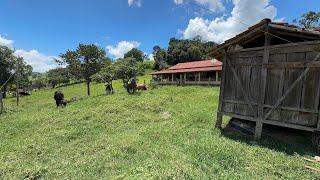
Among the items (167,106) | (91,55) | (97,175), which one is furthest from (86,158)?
(91,55)

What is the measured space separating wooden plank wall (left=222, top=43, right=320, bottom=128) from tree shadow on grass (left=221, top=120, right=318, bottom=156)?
0.96 meters

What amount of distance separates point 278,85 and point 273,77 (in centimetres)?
40

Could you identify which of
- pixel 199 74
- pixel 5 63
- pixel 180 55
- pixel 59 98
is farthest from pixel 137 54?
pixel 59 98

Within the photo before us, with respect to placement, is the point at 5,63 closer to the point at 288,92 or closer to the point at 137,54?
the point at 288,92

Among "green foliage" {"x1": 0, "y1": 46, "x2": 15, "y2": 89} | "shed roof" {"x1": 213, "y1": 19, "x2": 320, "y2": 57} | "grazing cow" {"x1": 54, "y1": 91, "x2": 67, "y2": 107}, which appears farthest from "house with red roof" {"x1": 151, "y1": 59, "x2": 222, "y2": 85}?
"green foliage" {"x1": 0, "y1": 46, "x2": 15, "y2": 89}

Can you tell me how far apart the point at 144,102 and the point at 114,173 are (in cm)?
1256

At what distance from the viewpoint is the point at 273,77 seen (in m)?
10.9

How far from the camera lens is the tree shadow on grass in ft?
32.6

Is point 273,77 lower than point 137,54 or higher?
lower

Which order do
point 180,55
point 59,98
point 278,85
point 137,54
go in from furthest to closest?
point 137,54, point 180,55, point 59,98, point 278,85

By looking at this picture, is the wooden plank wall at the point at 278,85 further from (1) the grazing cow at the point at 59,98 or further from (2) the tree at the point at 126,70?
(2) the tree at the point at 126,70

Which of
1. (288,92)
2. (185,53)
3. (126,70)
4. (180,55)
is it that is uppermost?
(185,53)

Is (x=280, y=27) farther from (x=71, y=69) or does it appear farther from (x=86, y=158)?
(x=71, y=69)

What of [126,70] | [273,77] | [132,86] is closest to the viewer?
[273,77]
